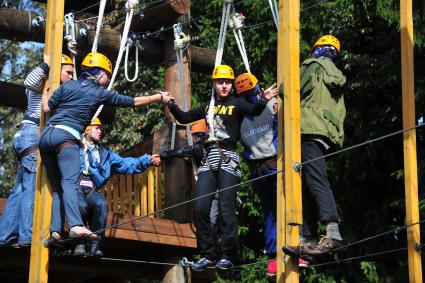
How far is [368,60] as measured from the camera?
16.2 metres

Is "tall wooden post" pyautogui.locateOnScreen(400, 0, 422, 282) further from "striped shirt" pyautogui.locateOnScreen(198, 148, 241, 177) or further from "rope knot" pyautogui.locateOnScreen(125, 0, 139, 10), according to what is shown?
"rope knot" pyautogui.locateOnScreen(125, 0, 139, 10)

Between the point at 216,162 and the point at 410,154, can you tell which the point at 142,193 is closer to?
the point at 216,162

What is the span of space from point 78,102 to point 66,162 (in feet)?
1.68

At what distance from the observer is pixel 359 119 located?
16.8 metres

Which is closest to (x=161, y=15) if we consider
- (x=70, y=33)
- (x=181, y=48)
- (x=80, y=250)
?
(x=181, y=48)

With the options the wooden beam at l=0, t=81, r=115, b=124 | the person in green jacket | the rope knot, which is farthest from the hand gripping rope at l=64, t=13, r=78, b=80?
the person in green jacket

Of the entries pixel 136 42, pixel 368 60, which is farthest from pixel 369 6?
pixel 136 42

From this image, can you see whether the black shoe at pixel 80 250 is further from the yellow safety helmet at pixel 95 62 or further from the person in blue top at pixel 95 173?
the yellow safety helmet at pixel 95 62

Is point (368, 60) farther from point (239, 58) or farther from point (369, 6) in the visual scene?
point (239, 58)

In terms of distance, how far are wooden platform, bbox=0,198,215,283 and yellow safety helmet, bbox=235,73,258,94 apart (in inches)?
76.9

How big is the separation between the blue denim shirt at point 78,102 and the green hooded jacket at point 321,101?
59.8 inches

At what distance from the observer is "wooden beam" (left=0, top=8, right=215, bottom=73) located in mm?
11992

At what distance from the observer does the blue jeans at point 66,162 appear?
345 inches

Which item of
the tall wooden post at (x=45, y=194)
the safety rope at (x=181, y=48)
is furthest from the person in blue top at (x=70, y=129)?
the safety rope at (x=181, y=48)
